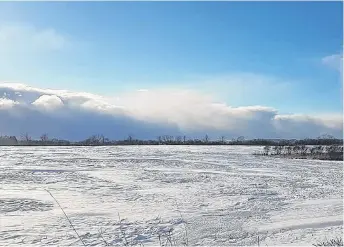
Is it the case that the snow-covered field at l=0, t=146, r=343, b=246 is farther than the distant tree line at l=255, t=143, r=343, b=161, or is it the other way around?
the distant tree line at l=255, t=143, r=343, b=161

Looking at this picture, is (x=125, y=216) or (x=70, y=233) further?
(x=125, y=216)

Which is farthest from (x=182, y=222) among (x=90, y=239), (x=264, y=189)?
(x=264, y=189)

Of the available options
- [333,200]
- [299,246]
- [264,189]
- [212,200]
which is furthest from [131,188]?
[299,246]

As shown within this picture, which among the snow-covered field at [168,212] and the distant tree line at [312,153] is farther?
the distant tree line at [312,153]

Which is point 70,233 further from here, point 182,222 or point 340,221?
point 340,221

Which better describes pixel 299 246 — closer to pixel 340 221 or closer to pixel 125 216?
pixel 340 221

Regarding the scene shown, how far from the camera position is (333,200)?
1302cm

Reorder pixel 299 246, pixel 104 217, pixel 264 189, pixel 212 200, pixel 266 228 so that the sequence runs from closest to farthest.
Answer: pixel 299 246
pixel 266 228
pixel 104 217
pixel 212 200
pixel 264 189

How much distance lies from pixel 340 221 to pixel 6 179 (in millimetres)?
13508

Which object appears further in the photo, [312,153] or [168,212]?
[312,153]

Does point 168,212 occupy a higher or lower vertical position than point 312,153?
lower

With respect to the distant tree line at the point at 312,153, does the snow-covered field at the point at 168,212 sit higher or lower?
lower

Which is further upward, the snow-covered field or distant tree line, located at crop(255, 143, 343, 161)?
distant tree line, located at crop(255, 143, 343, 161)

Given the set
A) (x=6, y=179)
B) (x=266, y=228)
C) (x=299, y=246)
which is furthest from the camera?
(x=6, y=179)
